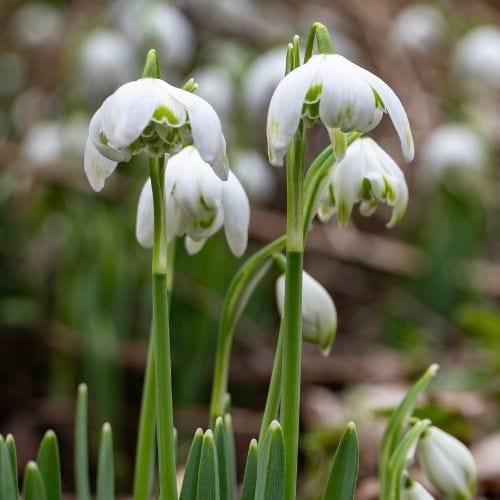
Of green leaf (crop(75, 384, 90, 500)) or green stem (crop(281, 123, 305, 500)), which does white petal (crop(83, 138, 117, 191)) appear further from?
green leaf (crop(75, 384, 90, 500))

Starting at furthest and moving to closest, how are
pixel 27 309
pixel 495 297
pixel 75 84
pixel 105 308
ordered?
pixel 495 297 → pixel 75 84 → pixel 27 309 → pixel 105 308

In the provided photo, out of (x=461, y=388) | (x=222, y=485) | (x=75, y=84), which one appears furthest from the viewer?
(x=75, y=84)

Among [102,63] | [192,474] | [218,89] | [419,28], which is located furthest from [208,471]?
[419,28]

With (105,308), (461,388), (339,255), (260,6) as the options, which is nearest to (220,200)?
(461,388)

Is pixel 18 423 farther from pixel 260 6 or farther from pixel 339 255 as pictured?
pixel 260 6

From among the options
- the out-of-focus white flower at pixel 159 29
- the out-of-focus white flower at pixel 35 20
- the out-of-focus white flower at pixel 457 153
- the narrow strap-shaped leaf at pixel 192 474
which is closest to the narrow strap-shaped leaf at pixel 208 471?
the narrow strap-shaped leaf at pixel 192 474

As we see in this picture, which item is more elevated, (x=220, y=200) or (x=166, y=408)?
(x=220, y=200)

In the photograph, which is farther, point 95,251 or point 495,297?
point 495,297
